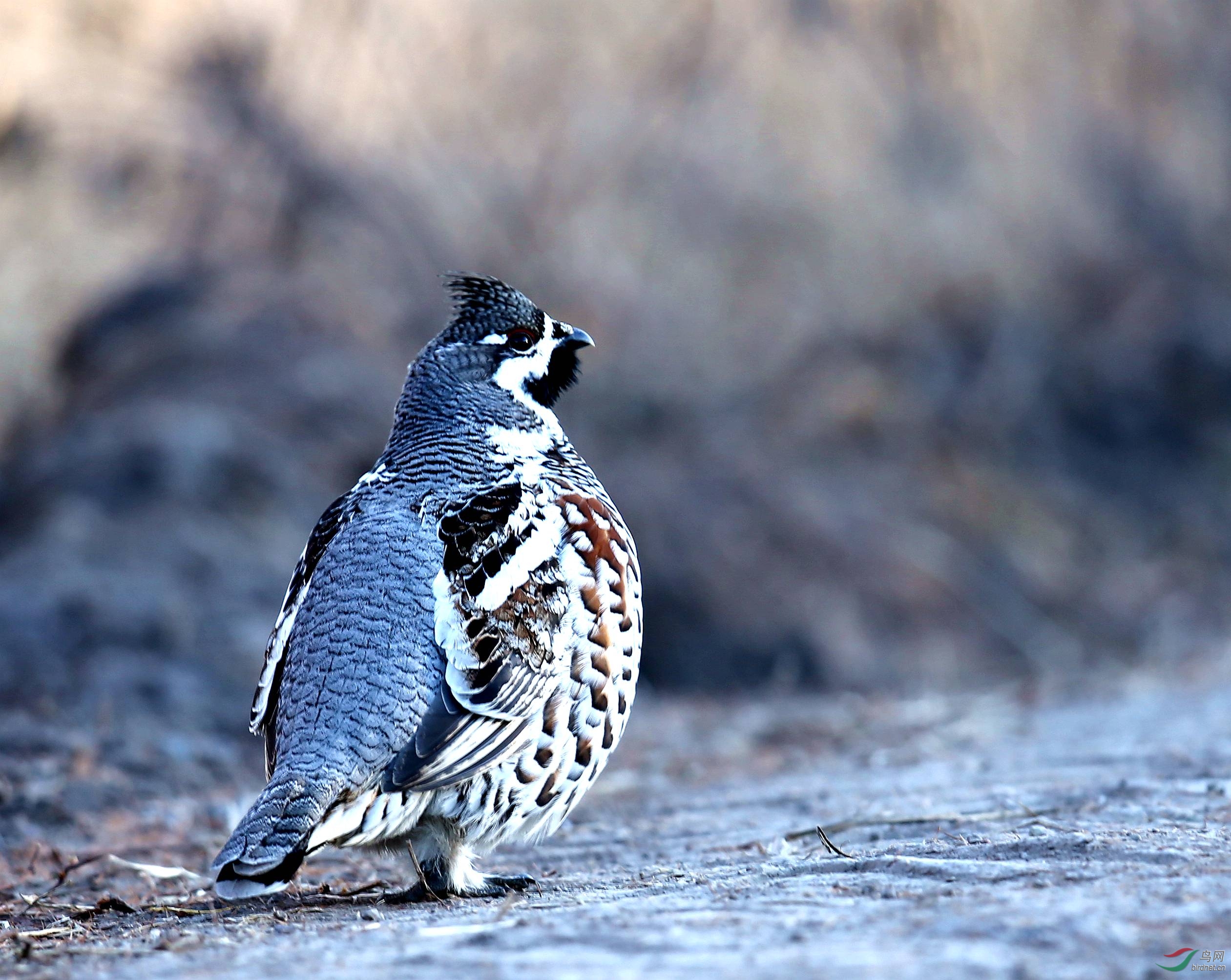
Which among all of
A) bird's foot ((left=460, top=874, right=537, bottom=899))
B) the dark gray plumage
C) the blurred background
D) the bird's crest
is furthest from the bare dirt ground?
the blurred background

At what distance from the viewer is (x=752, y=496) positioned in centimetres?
1544

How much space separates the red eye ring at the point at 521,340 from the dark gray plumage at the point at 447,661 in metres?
0.47

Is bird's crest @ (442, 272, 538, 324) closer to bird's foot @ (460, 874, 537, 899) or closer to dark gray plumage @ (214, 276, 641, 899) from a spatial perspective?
dark gray plumage @ (214, 276, 641, 899)

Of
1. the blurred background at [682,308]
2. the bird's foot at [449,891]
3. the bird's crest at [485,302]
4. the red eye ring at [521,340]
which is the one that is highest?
the blurred background at [682,308]

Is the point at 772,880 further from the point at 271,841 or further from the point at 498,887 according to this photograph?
the point at 271,841

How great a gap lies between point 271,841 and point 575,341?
115 inches

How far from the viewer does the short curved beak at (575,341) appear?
6.32m

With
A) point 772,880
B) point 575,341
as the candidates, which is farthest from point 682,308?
point 772,880

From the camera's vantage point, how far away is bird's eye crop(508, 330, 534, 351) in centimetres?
614

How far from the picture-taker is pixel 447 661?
4711 mm

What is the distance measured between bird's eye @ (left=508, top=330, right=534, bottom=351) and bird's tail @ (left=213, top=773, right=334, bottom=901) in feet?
7.78

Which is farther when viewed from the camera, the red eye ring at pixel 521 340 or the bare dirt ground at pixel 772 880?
the red eye ring at pixel 521 340

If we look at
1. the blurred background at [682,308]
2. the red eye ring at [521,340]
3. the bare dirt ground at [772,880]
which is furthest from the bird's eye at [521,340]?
the blurred background at [682,308]

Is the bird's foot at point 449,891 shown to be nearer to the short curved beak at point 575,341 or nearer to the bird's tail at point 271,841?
the bird's tail at point 271,841
